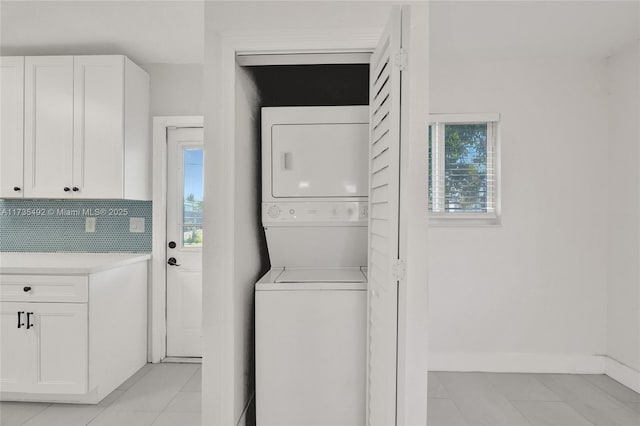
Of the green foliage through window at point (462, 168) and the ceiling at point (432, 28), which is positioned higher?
the ceiling at point (432, 28)

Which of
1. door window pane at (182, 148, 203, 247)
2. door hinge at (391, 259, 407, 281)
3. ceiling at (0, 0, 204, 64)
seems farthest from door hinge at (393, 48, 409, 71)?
door window pane at (182, 148, 203, 247)

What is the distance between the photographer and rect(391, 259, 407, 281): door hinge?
4.20 ft

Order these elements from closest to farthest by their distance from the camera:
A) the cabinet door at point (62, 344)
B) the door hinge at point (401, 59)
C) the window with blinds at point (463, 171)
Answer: the door hinge at point (401, 59) → the cabinet door at point (62, 344) → the window with blinds at point (463, 171)

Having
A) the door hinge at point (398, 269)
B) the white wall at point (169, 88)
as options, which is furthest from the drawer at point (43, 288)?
the door hinge at point (398, 269)

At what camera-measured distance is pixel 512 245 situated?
10.7 ft

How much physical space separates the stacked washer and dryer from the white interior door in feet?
4.87

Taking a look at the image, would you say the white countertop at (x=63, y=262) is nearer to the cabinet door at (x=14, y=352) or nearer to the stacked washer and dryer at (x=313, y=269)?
the cabinet door at (x=14, y=352)

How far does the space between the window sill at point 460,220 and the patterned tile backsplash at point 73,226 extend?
2.53m

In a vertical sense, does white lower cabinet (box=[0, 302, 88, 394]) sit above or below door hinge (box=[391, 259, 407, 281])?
below

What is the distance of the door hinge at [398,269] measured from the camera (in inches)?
50.4

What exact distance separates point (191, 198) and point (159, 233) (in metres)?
0.42

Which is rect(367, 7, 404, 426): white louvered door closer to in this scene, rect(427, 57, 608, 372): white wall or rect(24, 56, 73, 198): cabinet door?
rect(427, 57, 608, 372): white wall

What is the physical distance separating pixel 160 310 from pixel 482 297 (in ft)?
9.23

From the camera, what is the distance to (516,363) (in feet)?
10.6
